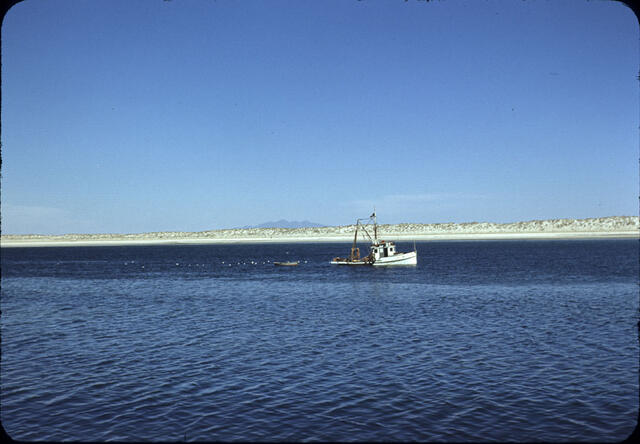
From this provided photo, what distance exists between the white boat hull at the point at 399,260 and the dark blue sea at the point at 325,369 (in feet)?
133

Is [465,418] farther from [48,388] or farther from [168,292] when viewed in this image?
[168,292]

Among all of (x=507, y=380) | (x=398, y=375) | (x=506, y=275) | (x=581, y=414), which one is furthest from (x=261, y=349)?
(x=506, y=275)

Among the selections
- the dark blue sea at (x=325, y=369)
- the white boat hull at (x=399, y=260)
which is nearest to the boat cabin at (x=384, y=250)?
the white boat hull at (x=399, y=260)

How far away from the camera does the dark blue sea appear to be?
15383 millimetres

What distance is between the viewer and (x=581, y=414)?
16.0 meters

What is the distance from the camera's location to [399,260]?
86312 millimetres

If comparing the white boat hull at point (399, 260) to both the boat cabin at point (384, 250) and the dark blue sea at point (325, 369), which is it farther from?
the dark blue sea at point (325, 369)

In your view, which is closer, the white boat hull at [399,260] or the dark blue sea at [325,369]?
the dark blue sea at [325,369]

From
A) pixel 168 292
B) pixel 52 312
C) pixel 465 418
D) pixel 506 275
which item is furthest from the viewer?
pixel 506 275

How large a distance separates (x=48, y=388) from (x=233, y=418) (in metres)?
8.88

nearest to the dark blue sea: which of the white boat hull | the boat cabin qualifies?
the white boat hull

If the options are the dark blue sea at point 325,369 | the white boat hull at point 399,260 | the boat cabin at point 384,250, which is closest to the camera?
the dark blue sea at point 325,369

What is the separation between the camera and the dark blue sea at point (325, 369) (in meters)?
15.4

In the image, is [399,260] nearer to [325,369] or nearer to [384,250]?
Result: [384,250]
